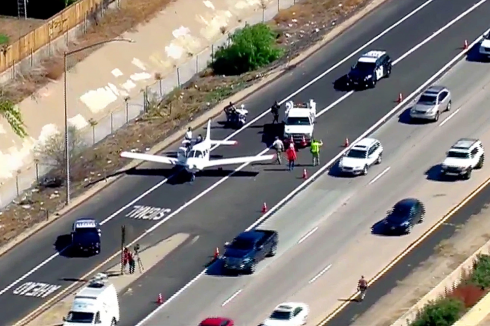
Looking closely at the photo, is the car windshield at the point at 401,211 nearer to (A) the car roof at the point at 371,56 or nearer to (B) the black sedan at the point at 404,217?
(B) the black sedan at the point at 404,217

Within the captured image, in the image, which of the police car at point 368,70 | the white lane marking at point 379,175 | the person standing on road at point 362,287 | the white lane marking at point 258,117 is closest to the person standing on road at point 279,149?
the white lane marking at point 258,117

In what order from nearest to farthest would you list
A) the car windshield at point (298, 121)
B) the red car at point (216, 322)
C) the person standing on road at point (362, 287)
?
the red car at point (216, 322)
the person standing on road at point (362, 287)
the car windshield at point (298, 121)

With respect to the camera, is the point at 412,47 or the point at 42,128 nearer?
the point at 42,128

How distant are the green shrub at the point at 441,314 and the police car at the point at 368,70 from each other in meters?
28.6

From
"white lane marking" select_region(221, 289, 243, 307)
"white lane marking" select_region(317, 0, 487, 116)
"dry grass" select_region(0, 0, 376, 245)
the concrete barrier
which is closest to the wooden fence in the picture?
"dry grass" select_region(0, 0, 376, 245)

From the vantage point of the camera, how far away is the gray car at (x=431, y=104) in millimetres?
84938

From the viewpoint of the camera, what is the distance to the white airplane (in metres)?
80.7

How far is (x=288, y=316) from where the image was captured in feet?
210

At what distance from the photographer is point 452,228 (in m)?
73.4

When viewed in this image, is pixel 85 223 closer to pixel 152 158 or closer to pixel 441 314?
pixel 152 158

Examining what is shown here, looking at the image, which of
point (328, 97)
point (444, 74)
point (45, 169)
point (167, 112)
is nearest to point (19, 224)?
point (45, 169)

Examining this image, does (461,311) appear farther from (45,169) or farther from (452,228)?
(45,169)

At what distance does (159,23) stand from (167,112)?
10.2 m

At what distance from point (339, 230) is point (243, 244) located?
20.4ft
